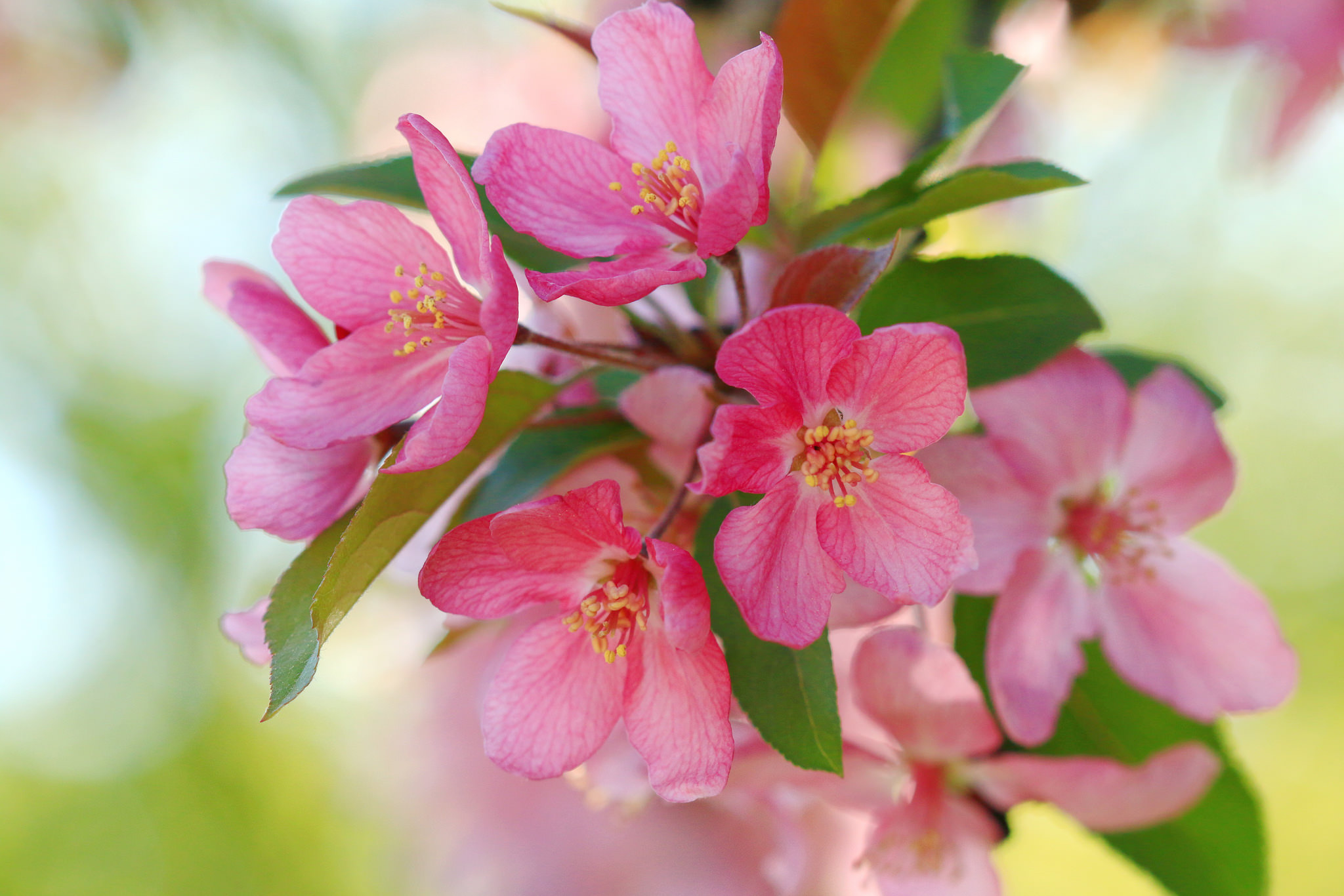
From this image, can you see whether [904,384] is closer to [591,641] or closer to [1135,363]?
[591,641]

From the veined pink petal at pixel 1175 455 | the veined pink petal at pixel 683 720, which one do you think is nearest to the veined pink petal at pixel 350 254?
the veined pink petal at pixel 683 720

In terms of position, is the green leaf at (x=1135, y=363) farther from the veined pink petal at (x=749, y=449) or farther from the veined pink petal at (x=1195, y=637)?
the veined pink petal at (x=749, y=449)

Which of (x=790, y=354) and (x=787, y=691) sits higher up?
(x=790, y=354)

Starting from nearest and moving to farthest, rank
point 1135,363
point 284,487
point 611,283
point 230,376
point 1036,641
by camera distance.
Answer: point 611,283, point 284,487, point 1036,641, point 1135,363, point 230,376

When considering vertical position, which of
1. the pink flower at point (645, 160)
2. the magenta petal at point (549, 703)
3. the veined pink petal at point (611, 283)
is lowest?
the magenta petal at point (549, 703)

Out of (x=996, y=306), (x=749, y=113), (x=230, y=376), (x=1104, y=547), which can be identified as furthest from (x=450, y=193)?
(x=230, y=376)

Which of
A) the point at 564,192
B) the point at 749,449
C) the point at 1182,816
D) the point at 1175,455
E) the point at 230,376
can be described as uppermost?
the point at 564,192

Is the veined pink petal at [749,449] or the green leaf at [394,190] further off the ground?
the green leaf at [394,190]

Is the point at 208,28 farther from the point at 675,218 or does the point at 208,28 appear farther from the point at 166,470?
the point at 675,218
